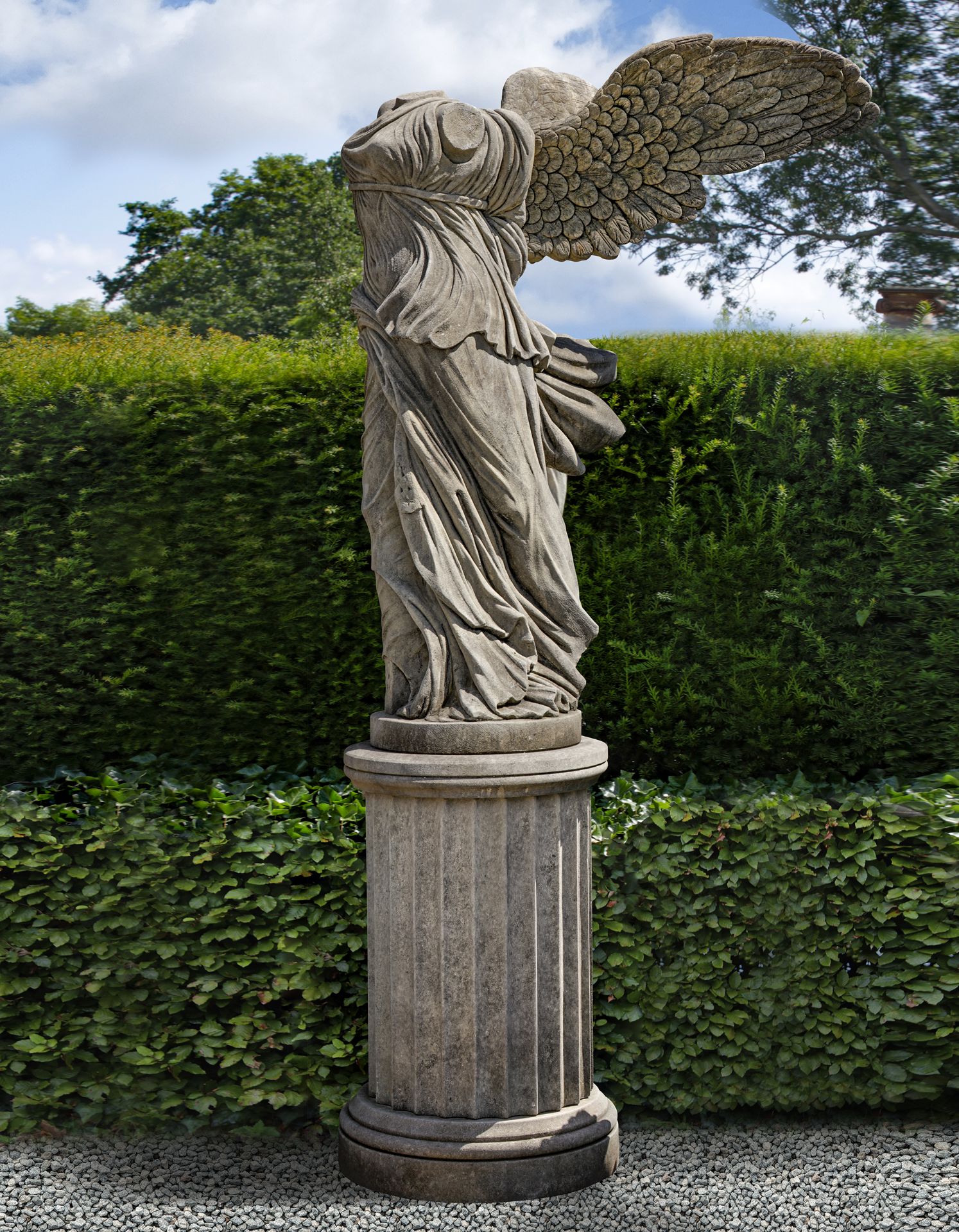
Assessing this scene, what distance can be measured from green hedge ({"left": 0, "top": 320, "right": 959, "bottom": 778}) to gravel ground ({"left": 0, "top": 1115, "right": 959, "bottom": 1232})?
1.68m

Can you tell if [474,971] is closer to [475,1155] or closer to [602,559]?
[475,1155]

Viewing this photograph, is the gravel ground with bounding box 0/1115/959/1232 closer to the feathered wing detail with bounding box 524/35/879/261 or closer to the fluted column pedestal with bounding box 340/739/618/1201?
the fluted column pedestal with bounding box 340/739/618/1201

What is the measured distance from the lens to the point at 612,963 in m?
4.42

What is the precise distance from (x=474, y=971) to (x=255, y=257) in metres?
20.8

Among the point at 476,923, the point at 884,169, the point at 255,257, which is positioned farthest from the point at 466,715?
the point at 255,257

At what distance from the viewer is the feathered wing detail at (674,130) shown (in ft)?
13.4

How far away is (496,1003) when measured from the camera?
358 centimetres

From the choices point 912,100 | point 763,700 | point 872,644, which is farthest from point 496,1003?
point 912,100

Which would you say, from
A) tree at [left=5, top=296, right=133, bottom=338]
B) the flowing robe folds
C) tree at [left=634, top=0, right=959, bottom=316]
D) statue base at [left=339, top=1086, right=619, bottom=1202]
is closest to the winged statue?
the flowing robe folds

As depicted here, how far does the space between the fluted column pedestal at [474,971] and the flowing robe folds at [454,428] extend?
22cm

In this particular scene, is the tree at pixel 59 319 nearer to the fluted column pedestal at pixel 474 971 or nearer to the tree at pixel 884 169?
the tree at pixel 884 169

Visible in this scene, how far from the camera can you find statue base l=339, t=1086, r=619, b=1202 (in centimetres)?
354

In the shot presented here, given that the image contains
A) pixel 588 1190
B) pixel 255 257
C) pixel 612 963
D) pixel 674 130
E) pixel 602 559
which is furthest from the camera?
pixel 255 257

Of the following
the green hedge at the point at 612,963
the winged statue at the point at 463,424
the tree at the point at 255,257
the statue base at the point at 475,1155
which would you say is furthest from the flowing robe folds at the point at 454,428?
the tree at the point at 255,257
